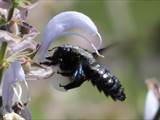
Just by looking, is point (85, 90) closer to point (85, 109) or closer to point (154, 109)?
point (85, 109)

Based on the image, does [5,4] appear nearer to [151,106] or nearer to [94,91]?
[151,106]

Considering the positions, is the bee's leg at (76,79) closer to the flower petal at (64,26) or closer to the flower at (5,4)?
the flower petal at (64,26)

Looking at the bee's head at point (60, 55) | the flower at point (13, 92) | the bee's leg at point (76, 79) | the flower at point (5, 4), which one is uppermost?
the flower at point (5, 4)

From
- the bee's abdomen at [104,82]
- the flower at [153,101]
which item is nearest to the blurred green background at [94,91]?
the flower at [153,101]

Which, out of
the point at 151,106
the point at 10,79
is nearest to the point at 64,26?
the point at 10,79

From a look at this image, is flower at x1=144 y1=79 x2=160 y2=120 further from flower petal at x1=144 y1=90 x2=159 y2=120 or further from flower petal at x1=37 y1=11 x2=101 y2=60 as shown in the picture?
flower petal at x1=37 y1=11 x2=101 y2=60

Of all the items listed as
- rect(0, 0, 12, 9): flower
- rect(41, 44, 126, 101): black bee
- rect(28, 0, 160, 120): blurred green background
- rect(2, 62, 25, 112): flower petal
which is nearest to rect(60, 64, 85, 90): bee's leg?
rect(41, 44, 126, 101): black bee
